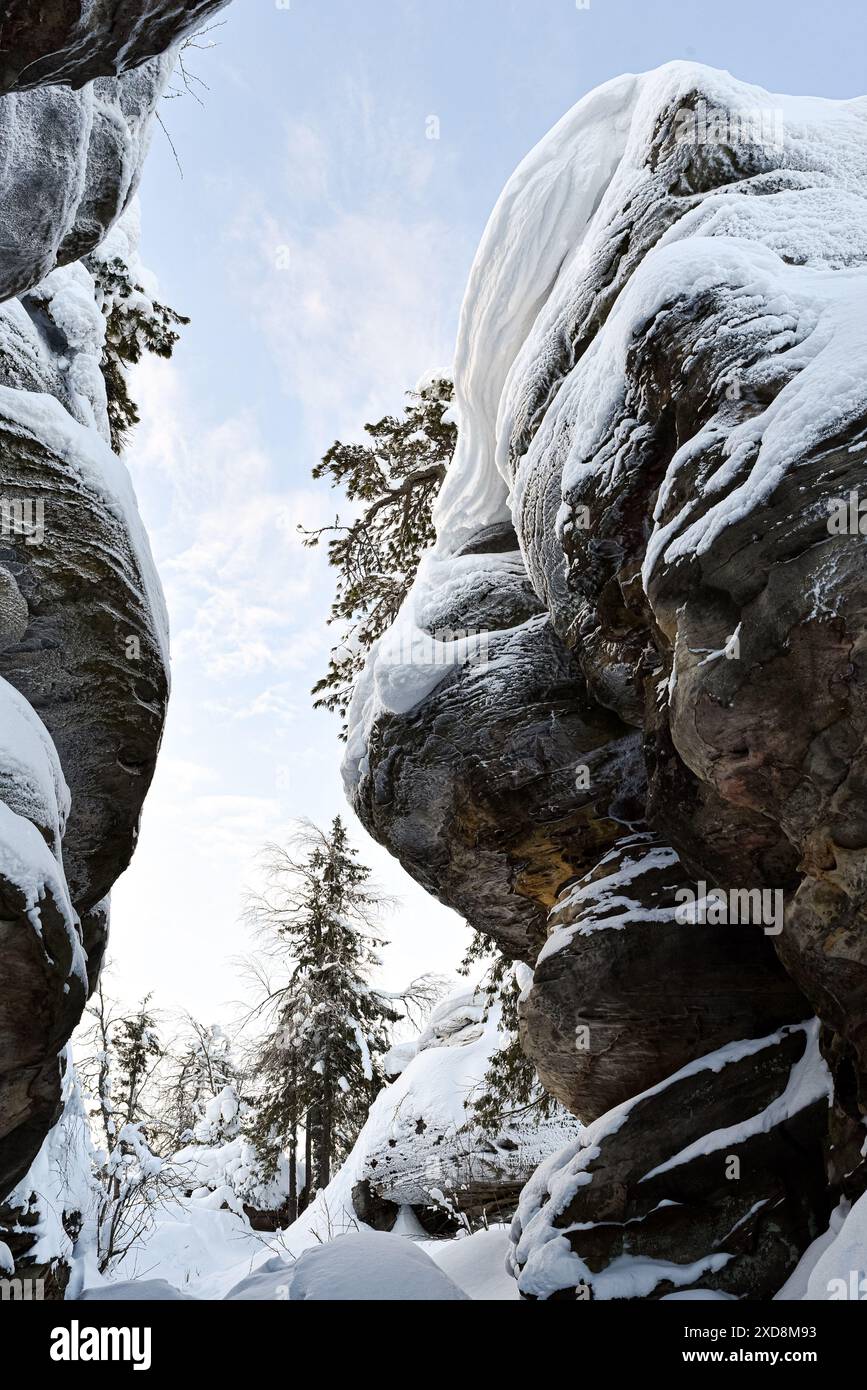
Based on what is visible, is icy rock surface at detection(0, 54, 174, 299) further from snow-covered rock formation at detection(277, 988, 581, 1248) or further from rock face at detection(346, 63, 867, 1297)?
snow-covered rock formation at detection(277, 988, 581, 1248)

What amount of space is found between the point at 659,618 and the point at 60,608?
428 cm

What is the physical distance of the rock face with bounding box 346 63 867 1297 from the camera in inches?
189

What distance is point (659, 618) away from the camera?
5520 mm

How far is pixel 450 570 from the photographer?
34.2 ft

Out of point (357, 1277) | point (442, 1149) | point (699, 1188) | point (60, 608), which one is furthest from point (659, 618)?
point (442, 1149)

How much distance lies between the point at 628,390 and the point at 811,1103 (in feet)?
16.9

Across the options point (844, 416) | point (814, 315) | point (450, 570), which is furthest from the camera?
point (450, 570)

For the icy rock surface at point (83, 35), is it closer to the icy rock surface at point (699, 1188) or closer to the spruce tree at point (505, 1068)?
the icy rock surface at point (699, 1188)

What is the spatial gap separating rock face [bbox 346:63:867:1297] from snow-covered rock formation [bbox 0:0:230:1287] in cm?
327

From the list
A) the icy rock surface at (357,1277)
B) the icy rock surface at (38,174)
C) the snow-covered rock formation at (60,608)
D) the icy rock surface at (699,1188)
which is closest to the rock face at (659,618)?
the icy rock surface at (699,1188)

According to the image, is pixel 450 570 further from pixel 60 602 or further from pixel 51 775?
pixel 51 775

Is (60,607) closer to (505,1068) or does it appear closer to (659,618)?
(659,618)

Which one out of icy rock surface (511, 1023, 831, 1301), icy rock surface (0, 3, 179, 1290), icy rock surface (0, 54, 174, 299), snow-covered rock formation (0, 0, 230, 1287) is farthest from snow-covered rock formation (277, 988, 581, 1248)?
icy rock surface (0, 54, 174, 299)

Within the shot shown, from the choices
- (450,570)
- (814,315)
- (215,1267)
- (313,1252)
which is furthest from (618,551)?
(215,1267)
